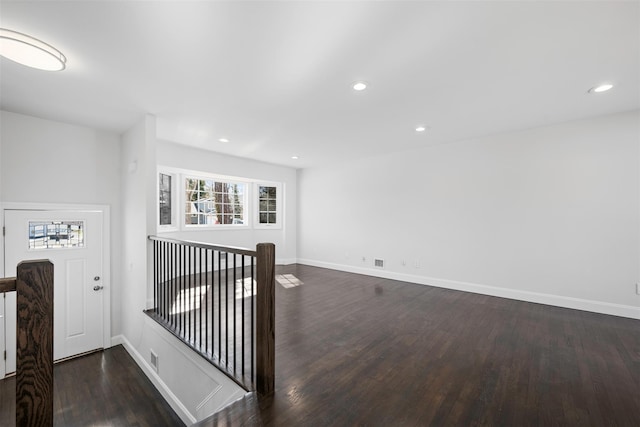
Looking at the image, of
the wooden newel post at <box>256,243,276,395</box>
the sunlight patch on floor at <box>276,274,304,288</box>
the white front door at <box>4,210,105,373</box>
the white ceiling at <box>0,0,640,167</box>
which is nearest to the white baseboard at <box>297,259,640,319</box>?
the sunlight patch on floor at <box>276,274,304,288</box>

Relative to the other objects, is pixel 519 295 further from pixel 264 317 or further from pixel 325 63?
pixel 325 63

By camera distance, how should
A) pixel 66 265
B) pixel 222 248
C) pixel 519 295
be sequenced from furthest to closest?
pixel 519 295
pixel 66 265
pixel 222 248

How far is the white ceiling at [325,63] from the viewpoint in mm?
1652

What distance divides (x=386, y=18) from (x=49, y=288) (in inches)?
88.8

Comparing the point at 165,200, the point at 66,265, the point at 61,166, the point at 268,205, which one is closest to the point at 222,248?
the point at 66,265

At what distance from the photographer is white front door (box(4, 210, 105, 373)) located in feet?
9.85

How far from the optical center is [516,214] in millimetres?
3947

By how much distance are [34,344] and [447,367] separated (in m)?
2.59

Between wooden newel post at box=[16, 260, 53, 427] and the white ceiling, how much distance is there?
162 cm

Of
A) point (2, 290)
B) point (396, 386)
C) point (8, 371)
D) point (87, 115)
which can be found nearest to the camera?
point (2, 290)

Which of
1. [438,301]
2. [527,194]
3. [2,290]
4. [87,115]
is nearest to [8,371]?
[87,115]

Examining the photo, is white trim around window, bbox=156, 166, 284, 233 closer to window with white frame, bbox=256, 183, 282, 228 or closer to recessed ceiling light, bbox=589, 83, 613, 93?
window with white frame, bbox=256, 183, 282, 228

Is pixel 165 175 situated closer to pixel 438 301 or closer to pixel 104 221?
pixel 104 221

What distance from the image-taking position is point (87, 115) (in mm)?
3152
